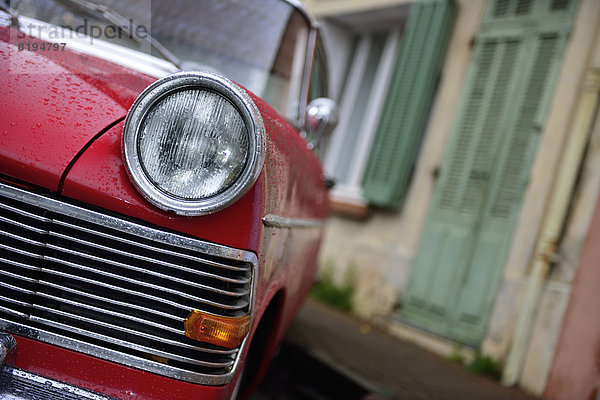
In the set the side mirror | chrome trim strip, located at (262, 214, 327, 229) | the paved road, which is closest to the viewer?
chrome trim strip, located at (262, 214, 327, 229)

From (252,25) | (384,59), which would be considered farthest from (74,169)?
(384,59)

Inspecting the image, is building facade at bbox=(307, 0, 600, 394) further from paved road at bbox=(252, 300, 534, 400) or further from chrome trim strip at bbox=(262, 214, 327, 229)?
chrome trim strip at bbox=(262, 214, 327, 229)

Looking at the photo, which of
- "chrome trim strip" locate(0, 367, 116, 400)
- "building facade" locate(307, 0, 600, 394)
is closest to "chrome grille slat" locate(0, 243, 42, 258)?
"chrome trim strip" locate(0, 367, 116, 400)

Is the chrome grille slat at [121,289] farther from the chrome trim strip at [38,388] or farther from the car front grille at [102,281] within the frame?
the chrome trim strip at [38,388]

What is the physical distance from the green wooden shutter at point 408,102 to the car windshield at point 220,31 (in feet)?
10.4

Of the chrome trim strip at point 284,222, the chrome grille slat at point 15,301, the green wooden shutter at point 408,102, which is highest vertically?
the green wooden shutter at point 408,102

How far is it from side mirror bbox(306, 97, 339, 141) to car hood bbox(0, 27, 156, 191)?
1.22 metres

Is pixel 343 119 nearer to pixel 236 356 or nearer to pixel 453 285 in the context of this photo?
pixel 453 285

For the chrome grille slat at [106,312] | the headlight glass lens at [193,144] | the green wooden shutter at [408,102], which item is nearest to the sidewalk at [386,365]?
the green wooden shutter at [408,102]

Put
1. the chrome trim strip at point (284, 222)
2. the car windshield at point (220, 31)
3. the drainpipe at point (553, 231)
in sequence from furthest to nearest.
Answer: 1. the drainpipe at point (553, 231)
2. the car windshield at point (220, 31)
3. the chrome trim strip at point (284, 222)

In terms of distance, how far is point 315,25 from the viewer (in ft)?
9.68

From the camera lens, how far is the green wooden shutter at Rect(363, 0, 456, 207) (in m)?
5.77

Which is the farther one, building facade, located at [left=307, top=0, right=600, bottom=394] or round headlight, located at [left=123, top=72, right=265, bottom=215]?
building facade, located at [left=307, top=0, right=600, bottom=394]

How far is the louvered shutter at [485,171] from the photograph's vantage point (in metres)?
4.73
